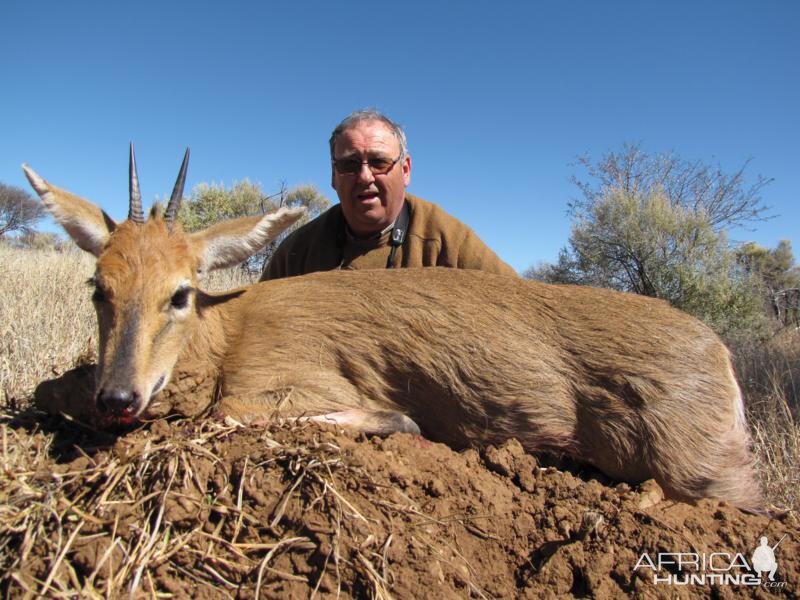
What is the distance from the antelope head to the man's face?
181 centimetres

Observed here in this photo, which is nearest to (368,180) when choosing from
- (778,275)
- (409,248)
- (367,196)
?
(367,196)

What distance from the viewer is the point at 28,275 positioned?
8055mm

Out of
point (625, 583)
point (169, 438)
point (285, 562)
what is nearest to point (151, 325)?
point (169, 438)

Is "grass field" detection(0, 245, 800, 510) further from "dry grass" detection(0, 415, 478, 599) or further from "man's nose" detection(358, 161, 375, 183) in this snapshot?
"man's nose" detection(358, 161, 375, 183)

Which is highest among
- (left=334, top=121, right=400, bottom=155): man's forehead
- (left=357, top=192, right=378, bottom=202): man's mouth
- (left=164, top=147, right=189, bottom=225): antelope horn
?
(left=334, top=121, right=400, bottom=155): man's forehead

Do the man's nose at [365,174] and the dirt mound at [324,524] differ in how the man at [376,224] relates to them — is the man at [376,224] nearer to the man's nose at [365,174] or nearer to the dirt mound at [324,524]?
the man's nose at [365,174]

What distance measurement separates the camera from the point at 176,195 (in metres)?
3.43

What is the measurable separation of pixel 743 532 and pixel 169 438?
2991 millimetres

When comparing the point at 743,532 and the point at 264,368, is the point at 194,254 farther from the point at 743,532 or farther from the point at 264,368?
the point at 743,532

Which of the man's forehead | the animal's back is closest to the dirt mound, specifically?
the animal's back

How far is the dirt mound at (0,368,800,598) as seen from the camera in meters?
2.02

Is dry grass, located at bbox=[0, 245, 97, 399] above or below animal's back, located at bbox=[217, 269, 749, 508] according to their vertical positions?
below

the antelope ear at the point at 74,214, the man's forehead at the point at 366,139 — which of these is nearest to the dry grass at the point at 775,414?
the man's forehead at the point at 366,139

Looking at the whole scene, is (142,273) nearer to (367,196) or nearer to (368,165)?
(367,196)
